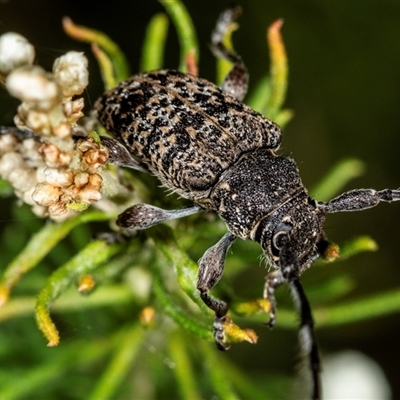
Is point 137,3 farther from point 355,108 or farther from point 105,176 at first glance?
point 105,176

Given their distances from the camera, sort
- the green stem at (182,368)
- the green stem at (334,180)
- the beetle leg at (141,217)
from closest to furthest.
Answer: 1. the beetle leg at (141,217)
2. the green stem at (182,368)
3. the green stem at (334,180)

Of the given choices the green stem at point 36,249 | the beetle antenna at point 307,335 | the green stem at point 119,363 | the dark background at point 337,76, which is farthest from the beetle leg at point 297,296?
the dark background at point 337,76

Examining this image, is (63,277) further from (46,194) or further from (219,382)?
(219,382)

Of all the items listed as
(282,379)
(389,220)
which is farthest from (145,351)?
(389,220)

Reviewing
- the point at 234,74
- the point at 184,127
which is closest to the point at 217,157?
the point at 184,127

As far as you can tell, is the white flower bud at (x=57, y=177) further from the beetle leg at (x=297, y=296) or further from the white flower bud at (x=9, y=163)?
the beetle leg at (x=297, y=296)
